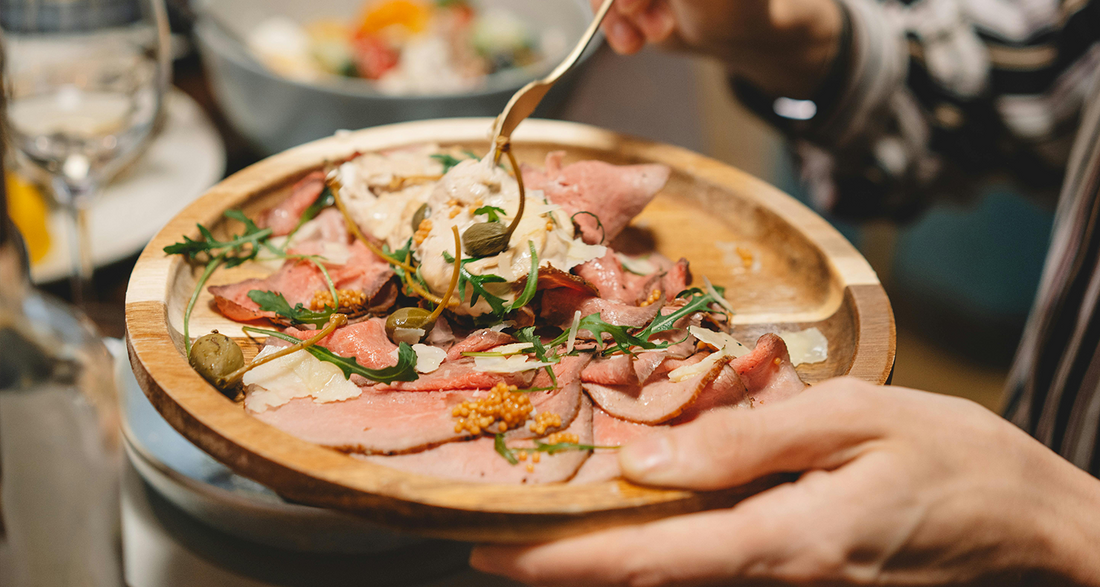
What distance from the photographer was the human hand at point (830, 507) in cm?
82

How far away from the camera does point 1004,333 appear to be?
343 cm

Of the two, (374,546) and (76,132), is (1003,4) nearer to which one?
(374,546)

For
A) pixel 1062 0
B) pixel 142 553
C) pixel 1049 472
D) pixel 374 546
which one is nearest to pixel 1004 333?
pixel 1062 0

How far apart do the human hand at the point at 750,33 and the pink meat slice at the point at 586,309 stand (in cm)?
74

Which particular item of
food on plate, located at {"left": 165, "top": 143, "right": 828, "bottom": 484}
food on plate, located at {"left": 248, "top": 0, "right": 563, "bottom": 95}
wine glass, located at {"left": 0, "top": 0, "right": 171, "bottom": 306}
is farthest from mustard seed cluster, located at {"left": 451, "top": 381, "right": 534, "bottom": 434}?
food on plate, located at {"left": 248, "top": 0, "right": 563, "bottom": 95}

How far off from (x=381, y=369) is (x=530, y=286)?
10.2 inches

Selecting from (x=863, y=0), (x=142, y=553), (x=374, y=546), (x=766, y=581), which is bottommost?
(x=142, y=553)

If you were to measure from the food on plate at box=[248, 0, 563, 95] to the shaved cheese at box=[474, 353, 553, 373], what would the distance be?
167 centimetres

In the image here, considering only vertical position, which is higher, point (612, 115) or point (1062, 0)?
point (1062, 0)

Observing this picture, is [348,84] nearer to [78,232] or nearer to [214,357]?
[78,232]

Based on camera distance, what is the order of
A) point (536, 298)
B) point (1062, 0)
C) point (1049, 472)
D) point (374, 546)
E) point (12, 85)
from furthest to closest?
point (1062, 0), point (12, 85), point (536, 298), point (374, 546), point (1049, 472)

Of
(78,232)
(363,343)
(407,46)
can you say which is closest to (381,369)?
(363,343)

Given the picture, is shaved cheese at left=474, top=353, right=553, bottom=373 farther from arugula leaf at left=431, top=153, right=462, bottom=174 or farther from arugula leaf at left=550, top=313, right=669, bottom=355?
arugula leaf at left=431, top=153, right=462, bottom=174

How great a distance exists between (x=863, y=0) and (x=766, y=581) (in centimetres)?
199
